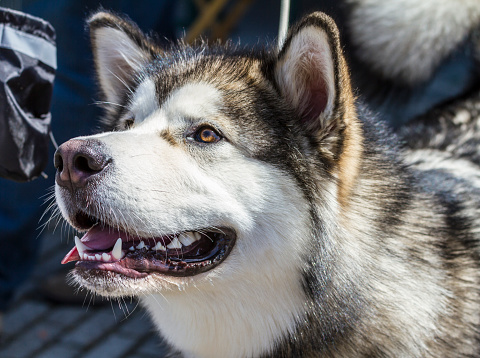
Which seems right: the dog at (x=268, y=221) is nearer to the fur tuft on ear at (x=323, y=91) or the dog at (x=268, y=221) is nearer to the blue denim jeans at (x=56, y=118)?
the fur tuft on ear at (x=323, y=91)

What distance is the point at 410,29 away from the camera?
3082mm

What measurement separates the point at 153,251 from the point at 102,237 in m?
0.18

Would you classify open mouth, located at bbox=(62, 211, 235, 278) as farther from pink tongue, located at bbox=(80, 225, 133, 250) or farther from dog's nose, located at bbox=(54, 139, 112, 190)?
dog's nose, located at bbox=(54, 139, 112, 190)

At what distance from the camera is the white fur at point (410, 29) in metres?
3.06

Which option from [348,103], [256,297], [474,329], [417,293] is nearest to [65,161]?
[256,297]

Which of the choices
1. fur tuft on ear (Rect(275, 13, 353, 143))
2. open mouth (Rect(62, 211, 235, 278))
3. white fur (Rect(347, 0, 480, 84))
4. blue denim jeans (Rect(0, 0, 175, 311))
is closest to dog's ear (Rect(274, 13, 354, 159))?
fur tuft on ear (Rect(275, 13, 353, 143))

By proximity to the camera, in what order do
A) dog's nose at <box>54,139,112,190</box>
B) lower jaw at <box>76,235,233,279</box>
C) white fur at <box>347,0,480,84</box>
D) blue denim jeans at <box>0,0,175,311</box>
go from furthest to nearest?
1. blue denim jeans at <box>0,0,175,311</box>
2. white fur at <box>347,0,480,84</box>
3. lower jaw at <box>76,235,233,279</box>
4. dog's nose at <box>54,139,112,190</box>

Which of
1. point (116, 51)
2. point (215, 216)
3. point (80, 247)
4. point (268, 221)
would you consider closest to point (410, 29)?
point (116, 51)

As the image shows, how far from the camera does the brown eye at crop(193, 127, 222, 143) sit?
6.03ft

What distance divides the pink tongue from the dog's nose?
0.22 m

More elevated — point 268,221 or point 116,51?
point 116,51

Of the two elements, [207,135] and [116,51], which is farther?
[116,51]

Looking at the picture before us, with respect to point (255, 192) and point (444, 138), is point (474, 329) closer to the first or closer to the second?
point (255, 192)

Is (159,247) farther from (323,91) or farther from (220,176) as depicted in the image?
(323,91)
